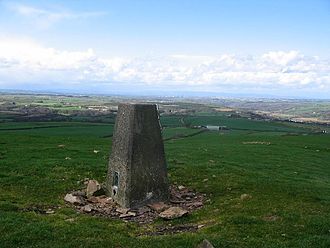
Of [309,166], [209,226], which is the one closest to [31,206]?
[209,226]

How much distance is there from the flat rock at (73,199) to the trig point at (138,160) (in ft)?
5.21

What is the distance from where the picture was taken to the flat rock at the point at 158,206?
1678 centimetres

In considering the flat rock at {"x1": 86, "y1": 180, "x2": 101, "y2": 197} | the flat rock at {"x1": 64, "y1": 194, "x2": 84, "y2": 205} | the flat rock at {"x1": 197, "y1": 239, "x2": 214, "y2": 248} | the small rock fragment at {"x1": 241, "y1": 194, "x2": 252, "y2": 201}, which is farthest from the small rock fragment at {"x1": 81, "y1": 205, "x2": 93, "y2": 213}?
the flat rock at {"x1": 197, "y1": 239, "x2": 214, "y2": 248}

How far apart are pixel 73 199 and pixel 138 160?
320 cm

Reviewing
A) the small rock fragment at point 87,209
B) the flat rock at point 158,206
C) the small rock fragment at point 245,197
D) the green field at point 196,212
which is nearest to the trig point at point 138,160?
the flat rock at point 158,206

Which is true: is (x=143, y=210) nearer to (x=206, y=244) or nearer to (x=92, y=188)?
(x=92, y=188)

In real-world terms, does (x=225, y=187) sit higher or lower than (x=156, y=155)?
lower

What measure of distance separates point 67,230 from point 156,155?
20.0 ft

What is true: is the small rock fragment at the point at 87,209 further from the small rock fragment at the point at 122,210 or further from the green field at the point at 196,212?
the small rock fragment at the point at 122,210

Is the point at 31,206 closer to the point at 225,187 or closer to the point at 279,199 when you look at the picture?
the point at 225,187

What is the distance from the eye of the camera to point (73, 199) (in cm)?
1703

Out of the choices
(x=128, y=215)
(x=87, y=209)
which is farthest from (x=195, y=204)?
(x=87, y=209)

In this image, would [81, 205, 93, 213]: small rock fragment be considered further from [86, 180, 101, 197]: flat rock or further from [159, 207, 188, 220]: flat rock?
[159, 207, 188, 220]: flat rock

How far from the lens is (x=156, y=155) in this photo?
58.8 ft
